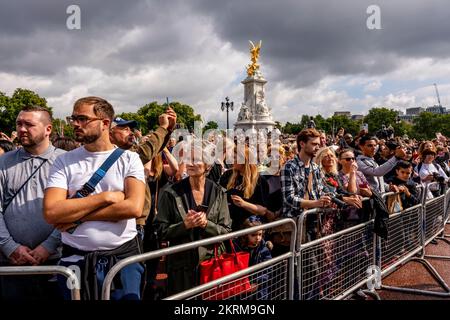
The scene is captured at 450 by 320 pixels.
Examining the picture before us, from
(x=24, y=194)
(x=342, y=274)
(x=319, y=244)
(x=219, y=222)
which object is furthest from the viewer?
(x=342, y=274)

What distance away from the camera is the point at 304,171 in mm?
4281

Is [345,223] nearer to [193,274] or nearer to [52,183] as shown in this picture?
[193,274]

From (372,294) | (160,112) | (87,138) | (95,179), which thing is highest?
(160,112)

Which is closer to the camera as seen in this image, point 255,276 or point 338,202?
point 255,276

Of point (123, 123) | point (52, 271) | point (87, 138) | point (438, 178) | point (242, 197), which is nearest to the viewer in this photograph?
point (52, 271)

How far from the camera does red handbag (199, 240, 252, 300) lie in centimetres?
280

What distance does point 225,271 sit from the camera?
3.02 meters

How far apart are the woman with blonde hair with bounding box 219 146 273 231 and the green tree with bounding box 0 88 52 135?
5699 centimetres

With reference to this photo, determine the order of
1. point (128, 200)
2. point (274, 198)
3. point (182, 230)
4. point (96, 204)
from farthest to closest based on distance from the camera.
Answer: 1. point (274, 198)
2. point (182, 230)
3. point (128, 200)
4. point (96, 204)

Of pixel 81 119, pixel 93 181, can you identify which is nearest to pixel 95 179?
pixel 93 181

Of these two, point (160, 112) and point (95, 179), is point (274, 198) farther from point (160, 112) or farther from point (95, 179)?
point (160, 112)

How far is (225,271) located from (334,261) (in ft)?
5.06

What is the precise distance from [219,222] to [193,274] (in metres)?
0.54
